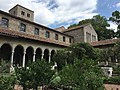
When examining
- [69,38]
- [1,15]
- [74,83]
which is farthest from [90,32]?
[74,83]

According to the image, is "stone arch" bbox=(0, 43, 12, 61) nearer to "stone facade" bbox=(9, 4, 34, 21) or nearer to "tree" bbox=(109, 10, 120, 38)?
"stone facade" bbox=(9, 4, 34, 21)

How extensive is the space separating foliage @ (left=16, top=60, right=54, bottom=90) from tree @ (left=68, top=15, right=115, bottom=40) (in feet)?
141

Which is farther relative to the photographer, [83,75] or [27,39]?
[27,39]

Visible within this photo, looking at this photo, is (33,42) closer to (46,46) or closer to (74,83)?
(46,46)

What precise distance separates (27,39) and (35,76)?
1267 cm

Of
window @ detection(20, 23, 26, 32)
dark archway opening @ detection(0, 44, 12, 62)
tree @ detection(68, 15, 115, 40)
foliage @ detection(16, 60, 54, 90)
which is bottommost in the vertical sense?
foliage @ detection(16, 60, 54, 90)

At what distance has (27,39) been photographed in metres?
21.8

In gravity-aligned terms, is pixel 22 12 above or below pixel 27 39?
above

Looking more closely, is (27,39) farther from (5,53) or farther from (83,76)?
(83,76)

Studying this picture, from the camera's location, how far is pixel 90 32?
36594 mm

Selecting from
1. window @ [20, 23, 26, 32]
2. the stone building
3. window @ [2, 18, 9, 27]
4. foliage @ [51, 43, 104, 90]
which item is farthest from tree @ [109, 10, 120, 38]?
foliage @ [51, 43, 104, 90]

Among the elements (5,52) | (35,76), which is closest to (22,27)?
(5,52)

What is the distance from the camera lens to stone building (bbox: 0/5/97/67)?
20447mm

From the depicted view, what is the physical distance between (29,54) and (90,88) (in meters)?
19.1
